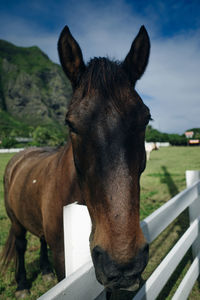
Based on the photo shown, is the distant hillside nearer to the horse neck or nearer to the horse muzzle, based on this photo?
the horse neck

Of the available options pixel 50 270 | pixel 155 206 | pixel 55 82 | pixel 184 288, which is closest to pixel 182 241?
pixel 184 288

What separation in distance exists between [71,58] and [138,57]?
0.57m

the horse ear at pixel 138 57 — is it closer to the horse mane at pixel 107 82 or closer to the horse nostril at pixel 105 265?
the horse mane at pixel 107 82

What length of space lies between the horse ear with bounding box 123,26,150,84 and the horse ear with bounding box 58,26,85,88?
0.37m

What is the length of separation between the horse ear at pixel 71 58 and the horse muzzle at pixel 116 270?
1.29 meters

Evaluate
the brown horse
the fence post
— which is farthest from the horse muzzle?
the fence post

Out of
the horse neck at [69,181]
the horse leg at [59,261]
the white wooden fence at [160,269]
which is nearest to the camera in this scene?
the white wooden fence at [160,269]

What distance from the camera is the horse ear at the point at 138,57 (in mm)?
1683

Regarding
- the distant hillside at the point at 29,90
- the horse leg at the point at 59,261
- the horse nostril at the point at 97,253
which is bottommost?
the horse leg at the point at 59,261

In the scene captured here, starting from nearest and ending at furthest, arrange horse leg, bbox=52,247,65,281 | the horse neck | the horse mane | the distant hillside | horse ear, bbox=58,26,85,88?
the horse mane < horse ear, bbox=58,26,85,88 < the horse neck < horse leg, bbox=52,247,65,281 < the distant hillside

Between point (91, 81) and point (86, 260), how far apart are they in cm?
113

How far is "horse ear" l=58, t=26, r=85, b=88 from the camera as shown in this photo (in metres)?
1.61

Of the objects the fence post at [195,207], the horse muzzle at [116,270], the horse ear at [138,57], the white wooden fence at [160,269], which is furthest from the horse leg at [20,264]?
the horse ear at [138,57]

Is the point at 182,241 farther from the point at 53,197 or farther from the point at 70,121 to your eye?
the point at 70,121
